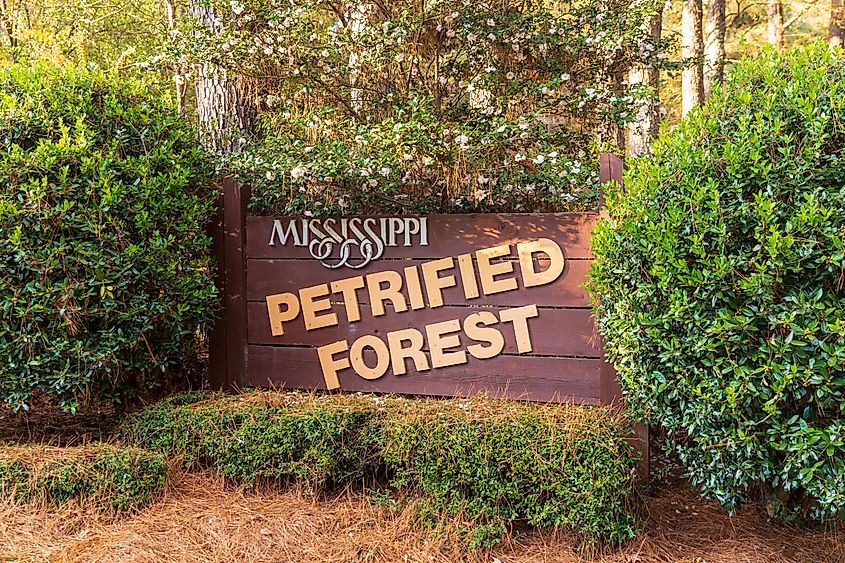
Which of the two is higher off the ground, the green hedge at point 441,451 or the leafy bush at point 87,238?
the leafy bush at point 87,238

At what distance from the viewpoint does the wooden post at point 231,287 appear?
3.89m

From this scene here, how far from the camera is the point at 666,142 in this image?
2.83 meters

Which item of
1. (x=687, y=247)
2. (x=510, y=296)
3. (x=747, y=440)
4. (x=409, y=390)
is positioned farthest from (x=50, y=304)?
(x=747, y=440)

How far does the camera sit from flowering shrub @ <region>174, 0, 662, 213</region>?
3514 mm

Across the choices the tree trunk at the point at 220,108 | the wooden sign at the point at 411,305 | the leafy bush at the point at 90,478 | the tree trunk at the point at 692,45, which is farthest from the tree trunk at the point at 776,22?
the leafy bush at the point at 90,478

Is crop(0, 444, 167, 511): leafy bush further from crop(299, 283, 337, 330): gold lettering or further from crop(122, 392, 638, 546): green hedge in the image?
crop(299, 283, 337, 330): gold lettering

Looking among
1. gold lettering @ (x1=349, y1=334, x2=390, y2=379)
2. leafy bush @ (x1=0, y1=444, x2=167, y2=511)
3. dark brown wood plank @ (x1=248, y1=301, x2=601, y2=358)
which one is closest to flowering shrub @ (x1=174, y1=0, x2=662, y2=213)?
dark brown wood plank @ (x1=248, y1=301, x2=601, y2=358)

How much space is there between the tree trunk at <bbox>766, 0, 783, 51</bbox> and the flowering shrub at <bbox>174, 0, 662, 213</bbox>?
30.1ft

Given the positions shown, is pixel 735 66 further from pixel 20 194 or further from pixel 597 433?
pixel 20 194

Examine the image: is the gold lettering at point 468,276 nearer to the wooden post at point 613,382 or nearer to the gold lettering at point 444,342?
the gold lettering at point 444,342

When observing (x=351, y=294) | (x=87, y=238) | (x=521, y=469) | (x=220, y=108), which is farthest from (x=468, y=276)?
(x=220, y=108)

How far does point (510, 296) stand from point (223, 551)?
176 centimetres

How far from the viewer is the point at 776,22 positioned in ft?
39.0

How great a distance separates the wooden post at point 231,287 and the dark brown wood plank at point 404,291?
86mm
